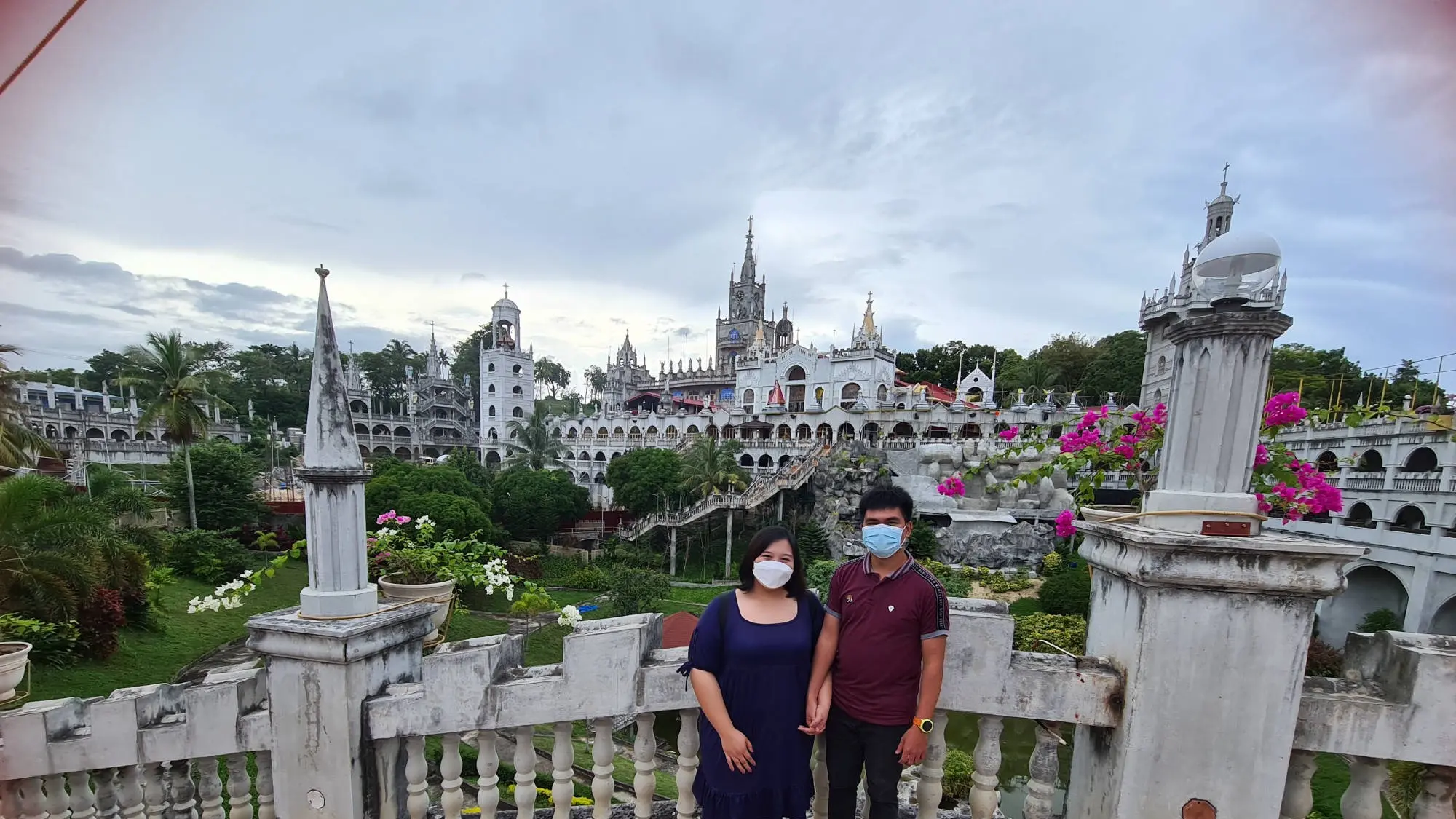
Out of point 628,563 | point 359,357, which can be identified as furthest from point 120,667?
point 359,357

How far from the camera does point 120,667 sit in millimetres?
9516

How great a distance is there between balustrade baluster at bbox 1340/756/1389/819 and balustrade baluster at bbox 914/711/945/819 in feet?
5.15

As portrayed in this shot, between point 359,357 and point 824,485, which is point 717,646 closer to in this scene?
point 824,485

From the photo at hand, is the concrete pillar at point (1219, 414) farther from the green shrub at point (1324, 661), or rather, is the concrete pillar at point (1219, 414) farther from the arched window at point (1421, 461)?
the arched window at point (1421, 461)

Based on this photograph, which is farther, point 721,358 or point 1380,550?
point 721,358

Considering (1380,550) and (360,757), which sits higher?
(360,757)

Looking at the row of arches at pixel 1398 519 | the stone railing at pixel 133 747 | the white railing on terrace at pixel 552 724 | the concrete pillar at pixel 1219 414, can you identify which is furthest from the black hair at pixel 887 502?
the row of arches at pixel 1398 519

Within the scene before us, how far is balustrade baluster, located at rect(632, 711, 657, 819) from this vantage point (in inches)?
107

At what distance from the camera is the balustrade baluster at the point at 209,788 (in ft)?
9.52

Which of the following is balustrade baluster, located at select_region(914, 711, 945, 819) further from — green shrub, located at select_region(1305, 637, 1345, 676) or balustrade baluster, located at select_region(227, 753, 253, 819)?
green shrub, located at select_region(1305, 637, 1345, 676)

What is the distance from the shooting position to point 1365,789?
7.54ft

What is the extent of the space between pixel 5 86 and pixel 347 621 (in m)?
2.97

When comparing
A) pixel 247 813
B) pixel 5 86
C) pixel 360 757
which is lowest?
pixel 247 813

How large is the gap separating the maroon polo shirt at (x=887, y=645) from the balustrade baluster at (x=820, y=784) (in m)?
0.46
